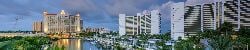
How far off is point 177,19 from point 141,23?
38062 millimetres

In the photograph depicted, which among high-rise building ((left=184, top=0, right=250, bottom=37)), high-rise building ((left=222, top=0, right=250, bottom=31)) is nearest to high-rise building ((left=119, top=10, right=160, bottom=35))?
high-rise building ((left=184, top=0, right=250, bottom=37))

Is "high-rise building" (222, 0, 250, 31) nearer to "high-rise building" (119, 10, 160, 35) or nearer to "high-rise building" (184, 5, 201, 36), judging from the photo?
"high-rise building" (184, 5, 201, 36)

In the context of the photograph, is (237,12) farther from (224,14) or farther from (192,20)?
(192,20)

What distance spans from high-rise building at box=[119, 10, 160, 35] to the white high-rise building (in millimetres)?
21052

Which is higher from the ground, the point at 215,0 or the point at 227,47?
the point at 215,0

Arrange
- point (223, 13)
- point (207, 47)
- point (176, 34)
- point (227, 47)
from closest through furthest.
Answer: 1. point (227, 47)
2. point (207, 47)
3. point (223, 13)
4. point (176, 34)

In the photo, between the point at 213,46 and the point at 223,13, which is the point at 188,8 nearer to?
the point at 223,13

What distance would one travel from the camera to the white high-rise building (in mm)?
126069

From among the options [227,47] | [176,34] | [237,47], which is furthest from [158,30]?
[227,47]

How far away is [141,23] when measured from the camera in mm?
169125

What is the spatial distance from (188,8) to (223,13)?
789 inches

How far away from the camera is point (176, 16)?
432 ft

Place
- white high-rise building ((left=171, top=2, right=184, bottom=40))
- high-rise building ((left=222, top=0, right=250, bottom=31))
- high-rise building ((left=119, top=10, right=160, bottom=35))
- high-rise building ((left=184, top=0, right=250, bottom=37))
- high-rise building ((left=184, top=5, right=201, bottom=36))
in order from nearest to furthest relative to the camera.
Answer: high-rise building ((left=184, top=0, right=250, bottom=37)) < high-rise building ((left=222, top=0, right=250, bottom=31)) < high-rise building ((left=184, top=5, right=201, bottom=36)) < white high-rise building ((left=171, top=2, right=184, bottom=40)) < high-rise building ((left=119, top=10, right=160, bottom=35))

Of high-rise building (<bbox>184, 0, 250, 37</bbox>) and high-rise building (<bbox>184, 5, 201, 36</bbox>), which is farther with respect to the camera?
high-rise building (<bbox>184, 5, 201, 36</bbox>)
